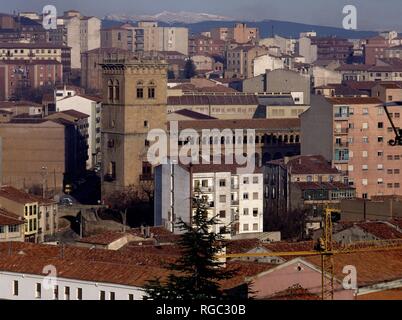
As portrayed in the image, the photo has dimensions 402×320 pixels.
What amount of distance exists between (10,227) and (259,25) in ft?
250

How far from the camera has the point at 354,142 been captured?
90.8 feet

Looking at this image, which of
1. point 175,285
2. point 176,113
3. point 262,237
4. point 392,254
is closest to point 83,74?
point 176,113

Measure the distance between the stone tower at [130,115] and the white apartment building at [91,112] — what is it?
21.6 feet

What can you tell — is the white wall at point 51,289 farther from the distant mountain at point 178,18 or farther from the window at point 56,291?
the distant mountain at point 178,18

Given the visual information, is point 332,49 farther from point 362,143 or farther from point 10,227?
point 10,227

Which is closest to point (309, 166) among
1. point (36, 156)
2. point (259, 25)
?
point (36, 156)

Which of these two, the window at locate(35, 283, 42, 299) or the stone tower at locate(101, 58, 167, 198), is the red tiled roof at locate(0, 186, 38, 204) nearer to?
the stone tower at locate(101, 58, 167, 198)

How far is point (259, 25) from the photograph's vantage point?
95125mm

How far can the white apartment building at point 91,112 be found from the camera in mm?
35062

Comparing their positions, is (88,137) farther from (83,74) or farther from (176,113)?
(83,74)

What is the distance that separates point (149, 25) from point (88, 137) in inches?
1486

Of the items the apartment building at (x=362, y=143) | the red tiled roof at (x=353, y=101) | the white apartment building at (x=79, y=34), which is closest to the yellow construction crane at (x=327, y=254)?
the apartment building at (x=362, y=143)

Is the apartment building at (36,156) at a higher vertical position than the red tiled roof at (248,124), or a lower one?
lower

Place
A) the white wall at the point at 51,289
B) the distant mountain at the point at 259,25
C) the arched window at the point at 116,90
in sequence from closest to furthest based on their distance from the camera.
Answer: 1. the white wall at the point at 51,289
2. the arched window at the point at 116,90
3. the distant mountain at the point at 259,25
